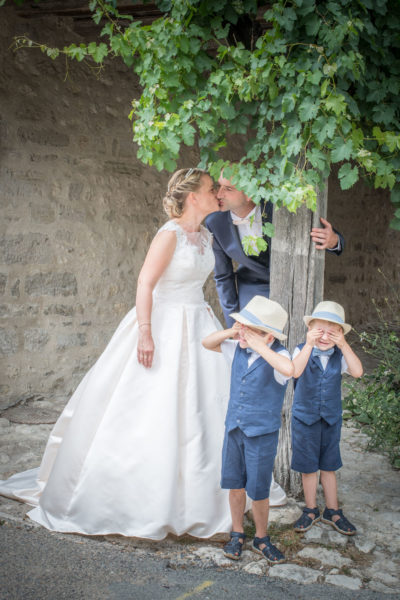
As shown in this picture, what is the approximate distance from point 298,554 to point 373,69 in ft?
7.68

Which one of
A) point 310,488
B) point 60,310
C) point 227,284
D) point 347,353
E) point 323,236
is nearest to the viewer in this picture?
point 347,353

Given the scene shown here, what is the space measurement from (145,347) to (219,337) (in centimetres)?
49

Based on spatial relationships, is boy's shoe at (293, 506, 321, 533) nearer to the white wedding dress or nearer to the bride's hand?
the white wedding dress

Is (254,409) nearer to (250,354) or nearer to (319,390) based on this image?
(250,354)

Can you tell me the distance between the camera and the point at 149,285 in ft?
10.8

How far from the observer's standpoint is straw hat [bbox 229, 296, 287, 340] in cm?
279

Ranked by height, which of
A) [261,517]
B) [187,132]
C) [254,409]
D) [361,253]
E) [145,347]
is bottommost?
[261,517]

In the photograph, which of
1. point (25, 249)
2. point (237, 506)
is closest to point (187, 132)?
point (237, 506)

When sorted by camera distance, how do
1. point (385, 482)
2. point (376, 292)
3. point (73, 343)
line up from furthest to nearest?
1. point (376, 292)
2. point (73, 343)
3. point (385, 482)

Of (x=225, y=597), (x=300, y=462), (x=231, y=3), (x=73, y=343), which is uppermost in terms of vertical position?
(x=231, y=3)

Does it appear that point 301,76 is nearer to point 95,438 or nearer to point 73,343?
point 95,438

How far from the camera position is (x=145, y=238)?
5672 millimetres

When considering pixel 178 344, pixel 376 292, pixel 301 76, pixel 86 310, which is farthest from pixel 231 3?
pixel 376 292

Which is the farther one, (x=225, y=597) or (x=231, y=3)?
(x=231, y=3)
